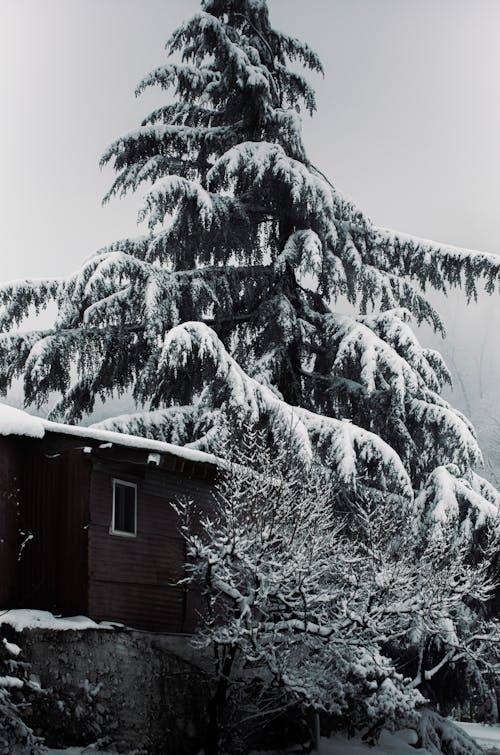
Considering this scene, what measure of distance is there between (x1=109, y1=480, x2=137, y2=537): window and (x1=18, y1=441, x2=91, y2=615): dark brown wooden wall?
78cm

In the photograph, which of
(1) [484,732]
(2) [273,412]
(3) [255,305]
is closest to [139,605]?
(2) [273,412]

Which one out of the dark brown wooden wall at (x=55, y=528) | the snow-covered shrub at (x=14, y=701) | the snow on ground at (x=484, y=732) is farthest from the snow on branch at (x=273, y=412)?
the snow on ground at (x=484, y=732)

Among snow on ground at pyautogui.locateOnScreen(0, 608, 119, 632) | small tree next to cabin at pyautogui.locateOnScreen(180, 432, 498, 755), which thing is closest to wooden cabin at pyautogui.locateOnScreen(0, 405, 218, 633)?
snow on ground at pyautogui.locateOnScreen(0, 608, 119, 632)

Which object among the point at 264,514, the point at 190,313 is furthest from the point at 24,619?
the point at 190,313

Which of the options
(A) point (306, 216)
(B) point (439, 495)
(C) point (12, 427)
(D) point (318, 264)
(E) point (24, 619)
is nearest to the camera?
(E) point (24, 619)

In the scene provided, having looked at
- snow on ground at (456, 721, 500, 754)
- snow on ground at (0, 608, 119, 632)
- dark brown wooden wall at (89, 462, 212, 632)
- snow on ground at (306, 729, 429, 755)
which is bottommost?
snow on ground at (456, 721, 500, 754)

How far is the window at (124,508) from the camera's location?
52.9 ft

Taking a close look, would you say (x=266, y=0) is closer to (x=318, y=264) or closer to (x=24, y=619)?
(x=318, y=264)

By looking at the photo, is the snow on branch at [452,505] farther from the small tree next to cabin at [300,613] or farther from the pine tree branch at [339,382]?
the small tree next to cabin at [300,613]

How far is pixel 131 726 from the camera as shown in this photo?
14430 millimetres

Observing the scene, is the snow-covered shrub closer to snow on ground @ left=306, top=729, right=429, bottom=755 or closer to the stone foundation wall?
the stone foundation wall

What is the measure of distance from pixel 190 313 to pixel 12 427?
825cm

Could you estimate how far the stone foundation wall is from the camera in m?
13.4

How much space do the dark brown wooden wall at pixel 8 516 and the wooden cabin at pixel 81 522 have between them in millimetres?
16
